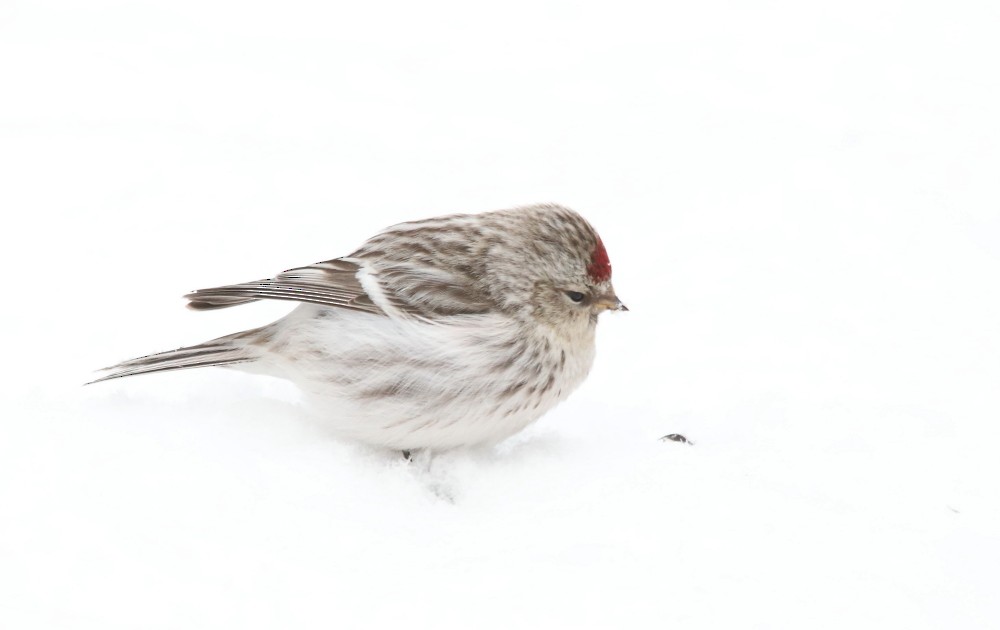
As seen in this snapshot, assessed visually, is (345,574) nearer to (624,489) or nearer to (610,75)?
(624,489)

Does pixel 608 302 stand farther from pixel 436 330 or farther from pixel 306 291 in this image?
pixel 306 291

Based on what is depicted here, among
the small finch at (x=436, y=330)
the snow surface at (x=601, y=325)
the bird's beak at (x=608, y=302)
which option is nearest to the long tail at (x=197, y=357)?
the small finch at (x=436, y=330)

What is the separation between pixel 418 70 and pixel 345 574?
5.39m

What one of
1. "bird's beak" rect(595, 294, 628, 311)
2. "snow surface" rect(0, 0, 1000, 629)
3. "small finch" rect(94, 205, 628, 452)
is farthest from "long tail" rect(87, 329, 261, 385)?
"bird's beak" rect(595, 294, 628, 311)

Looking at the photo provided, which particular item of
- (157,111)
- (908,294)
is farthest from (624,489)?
(157,111)

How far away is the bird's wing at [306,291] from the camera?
11.6 feet

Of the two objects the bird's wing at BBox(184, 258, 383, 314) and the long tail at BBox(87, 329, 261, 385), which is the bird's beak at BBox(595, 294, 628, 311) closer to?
the bird's wing at BBox(184, 258, 383, 314)

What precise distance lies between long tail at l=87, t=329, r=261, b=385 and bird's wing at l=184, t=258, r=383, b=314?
0.44ft

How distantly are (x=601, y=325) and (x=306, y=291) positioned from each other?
211cm

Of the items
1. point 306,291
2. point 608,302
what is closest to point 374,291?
point 306,291

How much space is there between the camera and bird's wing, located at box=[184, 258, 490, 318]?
11.5ft

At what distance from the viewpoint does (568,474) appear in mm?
3500

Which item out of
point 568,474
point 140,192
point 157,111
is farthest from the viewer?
point 157,111

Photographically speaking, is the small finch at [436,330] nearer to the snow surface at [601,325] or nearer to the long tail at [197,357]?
the long tail at [197,357]
